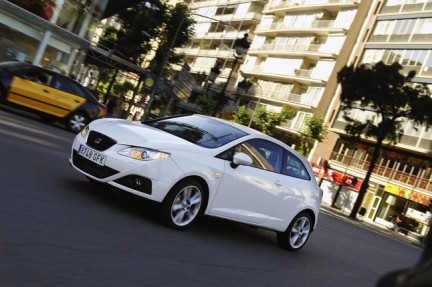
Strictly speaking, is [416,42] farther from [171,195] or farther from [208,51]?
[171,195]

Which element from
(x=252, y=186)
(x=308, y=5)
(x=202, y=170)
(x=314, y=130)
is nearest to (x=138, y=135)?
(x=202, y=170)

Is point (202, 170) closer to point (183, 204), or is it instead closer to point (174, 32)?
point (183, 204)

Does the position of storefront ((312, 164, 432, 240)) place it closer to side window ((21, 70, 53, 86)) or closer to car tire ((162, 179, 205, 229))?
side window ((21, 70, 53, 86))

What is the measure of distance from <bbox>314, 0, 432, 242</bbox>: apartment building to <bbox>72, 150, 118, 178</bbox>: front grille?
34.6 metres

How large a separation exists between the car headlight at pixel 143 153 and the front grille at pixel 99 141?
26 centimetres

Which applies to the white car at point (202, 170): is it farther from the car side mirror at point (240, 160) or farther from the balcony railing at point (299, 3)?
the balcony railing at point (299, 3)

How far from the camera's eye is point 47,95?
600 inches

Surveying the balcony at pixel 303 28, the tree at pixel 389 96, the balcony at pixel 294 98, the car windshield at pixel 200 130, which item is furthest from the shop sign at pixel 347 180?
the car windshield at pixel 200 130

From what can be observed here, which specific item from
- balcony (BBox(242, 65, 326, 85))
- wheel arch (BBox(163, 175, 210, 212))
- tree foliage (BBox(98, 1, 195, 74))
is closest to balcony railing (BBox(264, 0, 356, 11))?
balcony (BBox(242, 65, 326, 85))

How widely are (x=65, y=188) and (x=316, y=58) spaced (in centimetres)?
5277

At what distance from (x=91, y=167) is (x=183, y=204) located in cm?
119

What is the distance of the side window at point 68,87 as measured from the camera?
15.5 metres

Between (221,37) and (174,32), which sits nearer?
(174,32)

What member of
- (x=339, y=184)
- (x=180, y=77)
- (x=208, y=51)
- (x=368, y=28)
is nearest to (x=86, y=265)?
(x=180, y=77)
